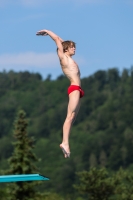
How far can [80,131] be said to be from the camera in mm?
171375

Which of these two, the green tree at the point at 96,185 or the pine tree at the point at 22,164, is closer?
the pine tree at the point at 22,164

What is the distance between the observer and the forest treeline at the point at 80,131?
14450cm

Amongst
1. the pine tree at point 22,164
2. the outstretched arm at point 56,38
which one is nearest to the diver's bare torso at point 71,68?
the outstretched arm at point 56,38

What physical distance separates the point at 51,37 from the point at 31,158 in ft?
105

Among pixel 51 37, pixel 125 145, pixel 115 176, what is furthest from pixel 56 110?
pixel 51 37

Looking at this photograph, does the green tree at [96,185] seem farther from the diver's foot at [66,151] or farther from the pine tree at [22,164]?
the diver's foot at [66,151]

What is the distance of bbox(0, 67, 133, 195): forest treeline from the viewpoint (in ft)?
474

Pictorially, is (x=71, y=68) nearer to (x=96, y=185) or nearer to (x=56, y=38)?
(x=56, y=38)

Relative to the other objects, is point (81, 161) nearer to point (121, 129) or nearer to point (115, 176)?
point (121, 129)

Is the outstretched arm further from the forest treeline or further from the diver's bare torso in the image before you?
the forest treeline

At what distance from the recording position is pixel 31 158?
46000mm

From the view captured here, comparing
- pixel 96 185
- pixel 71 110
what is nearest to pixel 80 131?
pixel 96 185

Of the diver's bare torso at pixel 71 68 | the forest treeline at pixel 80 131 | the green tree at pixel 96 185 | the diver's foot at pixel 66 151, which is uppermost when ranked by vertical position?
the forest treeline at pixel 80 131

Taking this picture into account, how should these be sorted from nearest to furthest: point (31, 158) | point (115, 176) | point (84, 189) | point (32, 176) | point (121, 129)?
point (32, 176), point (31, 158), point (84, 189), point (115, 176), point (121, 129)
